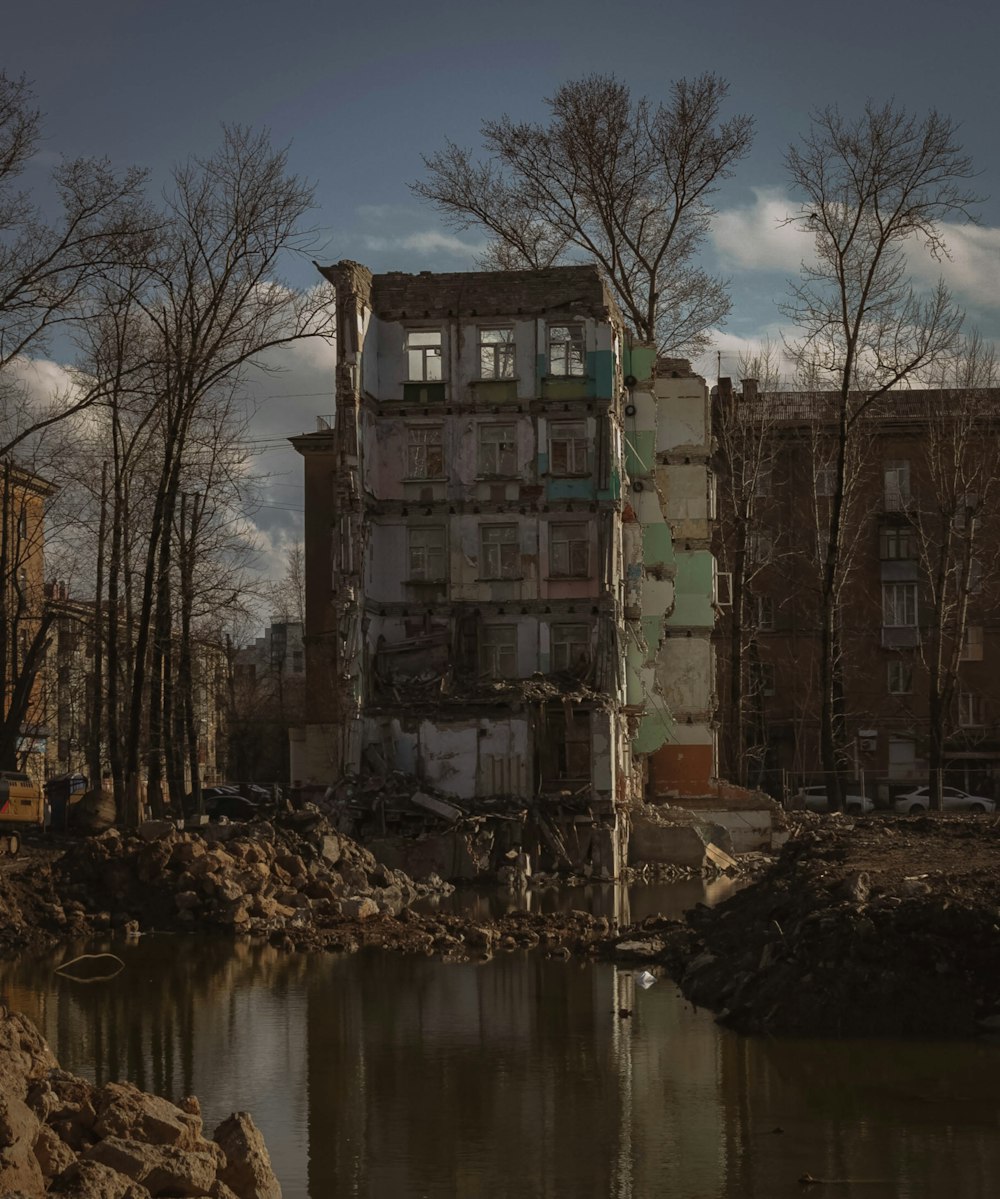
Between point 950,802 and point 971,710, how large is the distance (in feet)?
22.0

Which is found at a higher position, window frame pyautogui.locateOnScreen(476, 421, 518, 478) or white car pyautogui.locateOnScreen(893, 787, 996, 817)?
window frame pyautogui.locateOnScreen(476, 421, 518, 478)

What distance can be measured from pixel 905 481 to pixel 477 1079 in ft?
185

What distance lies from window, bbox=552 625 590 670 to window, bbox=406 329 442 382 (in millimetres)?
7421

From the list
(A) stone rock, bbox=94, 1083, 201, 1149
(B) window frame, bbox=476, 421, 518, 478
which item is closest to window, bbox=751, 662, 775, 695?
(B) window frame, bbox=476, 421, 518, 478

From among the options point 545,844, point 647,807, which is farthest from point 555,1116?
point 647,807

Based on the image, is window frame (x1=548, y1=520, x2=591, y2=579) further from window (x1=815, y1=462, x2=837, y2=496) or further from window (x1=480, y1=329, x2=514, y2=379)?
window (x1=815, y1=462, x2=837, y2=496)

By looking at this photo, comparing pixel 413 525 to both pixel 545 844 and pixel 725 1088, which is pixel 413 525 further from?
pixel 725 1088

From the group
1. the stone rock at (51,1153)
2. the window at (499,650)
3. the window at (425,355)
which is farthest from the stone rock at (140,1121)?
the window at (425,355)

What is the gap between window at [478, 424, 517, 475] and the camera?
44.1 m

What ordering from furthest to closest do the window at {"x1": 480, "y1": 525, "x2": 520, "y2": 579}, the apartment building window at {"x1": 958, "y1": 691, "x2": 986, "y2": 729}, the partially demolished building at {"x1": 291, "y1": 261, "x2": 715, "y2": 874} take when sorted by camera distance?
the apartment building window at {"x1": 958, "y1": 691, "x2": 986, "y2": 729}
the window at {"x1": 480, "y1": 525, "x2": 520, "y2": 579}
the partially demolished building at {"x1": 291, "y1": 261, "x2": 715, "y2": 874}

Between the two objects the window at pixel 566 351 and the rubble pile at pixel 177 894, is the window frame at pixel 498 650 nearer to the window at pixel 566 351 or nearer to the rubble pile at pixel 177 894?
the window at pixel 566 351

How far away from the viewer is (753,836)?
1740 inches

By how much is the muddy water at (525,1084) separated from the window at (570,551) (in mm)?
22934

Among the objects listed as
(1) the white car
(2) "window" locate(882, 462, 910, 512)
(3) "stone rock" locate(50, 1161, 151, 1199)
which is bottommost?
(1) the white car
